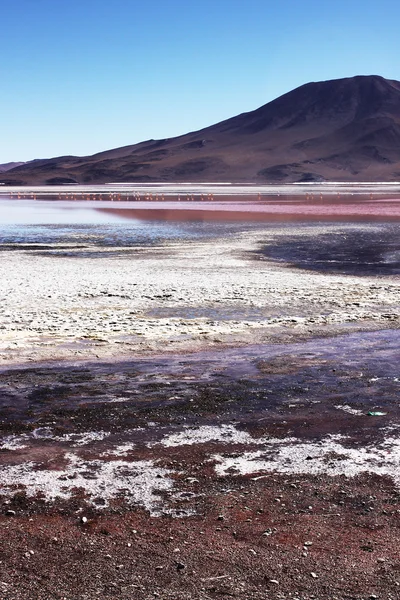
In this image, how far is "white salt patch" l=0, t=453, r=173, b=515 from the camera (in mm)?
5797

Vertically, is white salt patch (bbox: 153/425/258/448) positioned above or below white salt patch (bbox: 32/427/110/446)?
below

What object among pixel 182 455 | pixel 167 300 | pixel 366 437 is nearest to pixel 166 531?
pixel 182 455

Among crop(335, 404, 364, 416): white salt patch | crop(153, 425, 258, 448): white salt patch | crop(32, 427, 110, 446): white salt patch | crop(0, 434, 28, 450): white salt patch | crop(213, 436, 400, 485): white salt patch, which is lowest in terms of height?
crop(335, 404, 364, 416): white salt patch

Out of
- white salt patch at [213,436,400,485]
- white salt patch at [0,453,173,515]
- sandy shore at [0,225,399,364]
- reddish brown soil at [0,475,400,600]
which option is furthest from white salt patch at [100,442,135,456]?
sandy shore at [0,225,399,364]

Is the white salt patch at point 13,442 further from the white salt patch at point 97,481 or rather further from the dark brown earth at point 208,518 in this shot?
the white salt patch at point 97,481

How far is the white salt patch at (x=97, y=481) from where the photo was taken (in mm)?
5797

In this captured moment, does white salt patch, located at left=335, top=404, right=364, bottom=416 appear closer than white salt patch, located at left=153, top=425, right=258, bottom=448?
No

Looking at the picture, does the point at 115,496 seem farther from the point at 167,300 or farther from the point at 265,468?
the point at 167,300

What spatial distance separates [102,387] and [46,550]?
4.07m

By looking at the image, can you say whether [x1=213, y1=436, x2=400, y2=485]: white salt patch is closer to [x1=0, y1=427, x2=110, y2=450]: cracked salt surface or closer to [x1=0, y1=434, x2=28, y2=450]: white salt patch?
[x1=0, y1=427, x2=110, y2=450]: cracked salt surface

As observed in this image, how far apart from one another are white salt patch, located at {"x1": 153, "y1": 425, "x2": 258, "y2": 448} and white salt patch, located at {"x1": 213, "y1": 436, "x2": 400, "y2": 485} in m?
0.30

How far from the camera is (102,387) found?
8.99 meters

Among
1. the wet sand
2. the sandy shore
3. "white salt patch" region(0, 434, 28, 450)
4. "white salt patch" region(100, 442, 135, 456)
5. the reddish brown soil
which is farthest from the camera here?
the sandy shore

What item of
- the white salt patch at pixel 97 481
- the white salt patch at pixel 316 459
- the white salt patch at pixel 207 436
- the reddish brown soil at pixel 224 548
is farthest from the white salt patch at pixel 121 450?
the reddish brown soil at pixel 224 548
